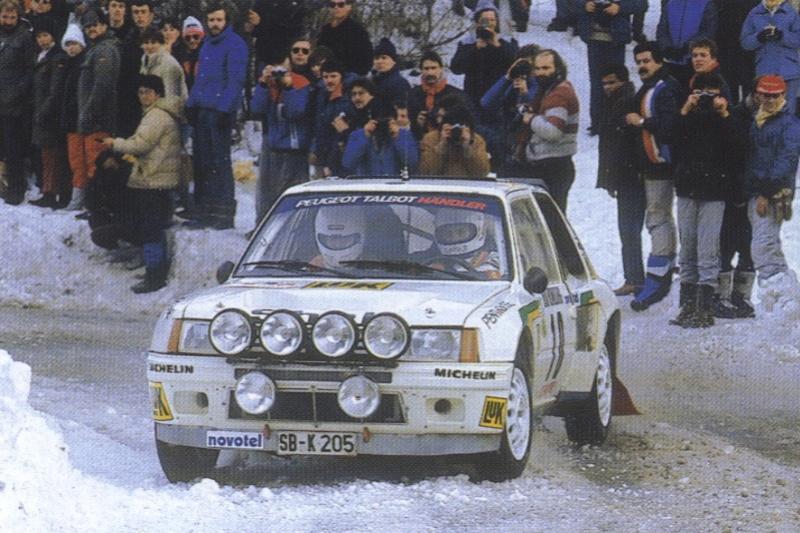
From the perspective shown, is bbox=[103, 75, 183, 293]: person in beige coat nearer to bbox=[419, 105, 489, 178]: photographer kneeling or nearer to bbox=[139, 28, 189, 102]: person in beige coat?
bbox=[139, 28, 189, 102]: person in beige coat

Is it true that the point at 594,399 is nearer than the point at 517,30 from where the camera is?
Yes

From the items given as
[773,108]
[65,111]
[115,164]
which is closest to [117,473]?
[773,108]

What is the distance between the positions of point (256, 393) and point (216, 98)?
9859 mm

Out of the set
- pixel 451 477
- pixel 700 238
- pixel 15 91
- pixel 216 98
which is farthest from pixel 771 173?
pixel 15 91

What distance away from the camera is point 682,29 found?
58.8 ft

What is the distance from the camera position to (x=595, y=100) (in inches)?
810

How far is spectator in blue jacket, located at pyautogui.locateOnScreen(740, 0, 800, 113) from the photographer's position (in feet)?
57.7

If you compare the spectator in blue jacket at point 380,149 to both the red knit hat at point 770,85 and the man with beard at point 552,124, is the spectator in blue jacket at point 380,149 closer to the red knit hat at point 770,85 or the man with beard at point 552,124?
the man with beard at point 552,124

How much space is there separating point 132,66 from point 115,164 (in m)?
1.22

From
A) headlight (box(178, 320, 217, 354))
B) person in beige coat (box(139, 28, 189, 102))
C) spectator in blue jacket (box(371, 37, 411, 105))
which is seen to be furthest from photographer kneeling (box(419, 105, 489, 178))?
headlight (box(178, 320, 217, 354))

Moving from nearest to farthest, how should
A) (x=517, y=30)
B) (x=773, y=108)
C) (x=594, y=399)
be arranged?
1. (x=594, y=399)
2. (x=773, y=108)
3. (x=517, y=30)

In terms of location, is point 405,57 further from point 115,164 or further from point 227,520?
point 227,520

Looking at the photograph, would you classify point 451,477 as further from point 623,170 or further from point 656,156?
point 623,170

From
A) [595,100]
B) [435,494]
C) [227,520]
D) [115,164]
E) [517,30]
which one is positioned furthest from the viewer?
[517,30]
